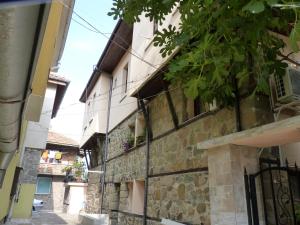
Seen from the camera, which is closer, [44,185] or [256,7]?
[256,7]

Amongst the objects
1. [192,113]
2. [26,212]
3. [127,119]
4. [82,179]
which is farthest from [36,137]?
[192,113]

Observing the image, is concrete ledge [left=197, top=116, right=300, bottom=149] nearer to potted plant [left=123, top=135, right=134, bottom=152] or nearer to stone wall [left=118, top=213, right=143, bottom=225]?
stone wall [left=118, top=213, right=143, bottom=225]

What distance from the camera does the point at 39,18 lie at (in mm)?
1356

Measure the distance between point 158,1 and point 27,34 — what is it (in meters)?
1.90

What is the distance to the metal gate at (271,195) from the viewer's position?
11.9 feet

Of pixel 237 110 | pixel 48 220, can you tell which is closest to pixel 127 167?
pixel 237 110

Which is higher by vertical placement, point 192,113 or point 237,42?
point 192,113

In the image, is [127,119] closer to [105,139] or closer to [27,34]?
[105,139]

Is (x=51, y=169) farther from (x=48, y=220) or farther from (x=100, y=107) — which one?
(x=100, y=107)

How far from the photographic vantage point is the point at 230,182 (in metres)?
3.68

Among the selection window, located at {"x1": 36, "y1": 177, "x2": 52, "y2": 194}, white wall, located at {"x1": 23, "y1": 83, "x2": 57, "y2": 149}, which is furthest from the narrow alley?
window, located at {"x1": 36, "y1": 177, "x2": 52, "y2": 194}

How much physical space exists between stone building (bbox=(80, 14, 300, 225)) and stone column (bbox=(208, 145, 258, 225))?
0.01 m

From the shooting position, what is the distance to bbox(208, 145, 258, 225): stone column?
11.8ft

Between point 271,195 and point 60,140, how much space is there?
2115 centimetres
